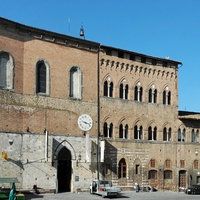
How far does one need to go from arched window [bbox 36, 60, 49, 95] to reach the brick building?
8cm

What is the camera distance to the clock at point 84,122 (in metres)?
35.8

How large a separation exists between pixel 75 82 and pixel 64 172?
24.6 ft

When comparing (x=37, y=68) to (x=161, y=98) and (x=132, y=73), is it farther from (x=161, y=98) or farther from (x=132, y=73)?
(x=161, y=98)

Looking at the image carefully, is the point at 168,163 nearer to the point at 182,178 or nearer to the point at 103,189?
the point at 182,178

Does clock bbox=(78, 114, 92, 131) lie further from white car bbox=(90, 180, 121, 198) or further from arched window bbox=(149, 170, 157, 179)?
arched window bbox=(149, 170, 157, 179)

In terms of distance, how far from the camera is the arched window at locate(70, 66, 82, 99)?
119 ft

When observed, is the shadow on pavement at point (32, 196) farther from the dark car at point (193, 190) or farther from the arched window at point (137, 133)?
the dark car at point (193, 190)

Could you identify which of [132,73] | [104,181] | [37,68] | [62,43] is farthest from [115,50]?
[104,181]

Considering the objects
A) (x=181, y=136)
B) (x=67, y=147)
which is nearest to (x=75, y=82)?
(x=67, y=147)

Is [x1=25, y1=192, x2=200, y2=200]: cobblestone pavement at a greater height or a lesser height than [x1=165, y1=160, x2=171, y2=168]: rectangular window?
lesser

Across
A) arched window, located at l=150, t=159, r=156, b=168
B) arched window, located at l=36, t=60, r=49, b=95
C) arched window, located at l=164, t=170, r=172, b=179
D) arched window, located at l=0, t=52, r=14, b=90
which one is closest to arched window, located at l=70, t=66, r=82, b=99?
Result: arched window, located at l=36, t=60, r=49, b=95

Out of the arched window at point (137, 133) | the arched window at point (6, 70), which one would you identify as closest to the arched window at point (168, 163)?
the arched window at point (137, 133)

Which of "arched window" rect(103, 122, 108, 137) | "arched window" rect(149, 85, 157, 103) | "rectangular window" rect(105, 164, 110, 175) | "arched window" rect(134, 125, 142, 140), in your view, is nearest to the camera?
"rectangular window" rect(105, 164, 110, 175)

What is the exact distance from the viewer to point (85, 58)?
121 ft
